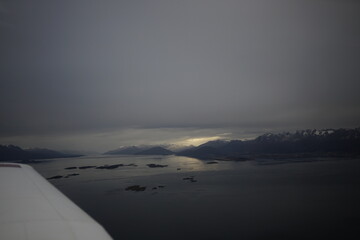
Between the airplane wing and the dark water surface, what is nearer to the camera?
the airplane wing

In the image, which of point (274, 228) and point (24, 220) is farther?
point (274, 228)

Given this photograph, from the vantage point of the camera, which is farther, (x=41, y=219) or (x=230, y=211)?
(x=230, y=211)

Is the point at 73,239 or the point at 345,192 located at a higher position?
the point at 73,239

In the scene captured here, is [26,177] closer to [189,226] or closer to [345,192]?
[189,226]

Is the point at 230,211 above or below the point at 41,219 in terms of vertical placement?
below

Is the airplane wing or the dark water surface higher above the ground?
the airplane wing

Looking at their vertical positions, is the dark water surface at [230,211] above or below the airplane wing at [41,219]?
below

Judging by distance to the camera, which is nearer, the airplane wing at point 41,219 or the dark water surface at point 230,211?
the airplane wing at point 41,219

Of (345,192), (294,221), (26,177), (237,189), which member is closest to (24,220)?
(26,177)
